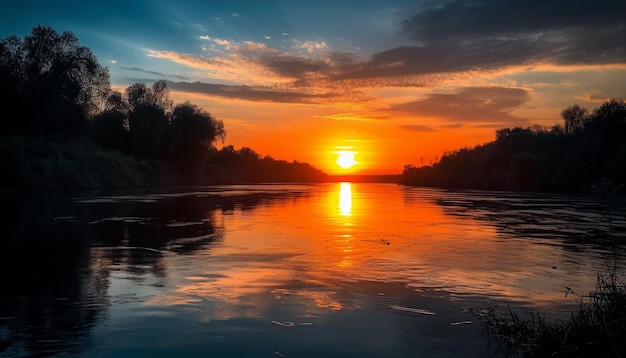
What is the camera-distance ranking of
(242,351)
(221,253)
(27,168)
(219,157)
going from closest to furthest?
1. (242,351)
2. (221,253)
3. (27,168)
4. (219,157)

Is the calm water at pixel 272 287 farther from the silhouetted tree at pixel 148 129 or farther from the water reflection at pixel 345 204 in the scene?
the silhouetted tree at pixel 148 129

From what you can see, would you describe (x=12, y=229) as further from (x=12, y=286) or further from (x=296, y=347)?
(x=296, y=347)

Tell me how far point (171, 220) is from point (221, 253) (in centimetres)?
1102

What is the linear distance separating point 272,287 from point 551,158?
273 feet

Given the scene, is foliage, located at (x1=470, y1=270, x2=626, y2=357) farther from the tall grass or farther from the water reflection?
the water reflection

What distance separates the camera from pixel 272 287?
1038 cm

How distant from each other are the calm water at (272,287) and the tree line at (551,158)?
4644 cm

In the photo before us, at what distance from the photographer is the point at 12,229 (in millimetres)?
19719

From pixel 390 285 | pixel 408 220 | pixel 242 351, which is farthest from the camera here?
pixel 408 220

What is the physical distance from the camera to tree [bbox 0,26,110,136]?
56969 mm

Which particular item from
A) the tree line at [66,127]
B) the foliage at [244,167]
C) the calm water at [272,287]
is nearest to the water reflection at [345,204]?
the calm water at [272,287]

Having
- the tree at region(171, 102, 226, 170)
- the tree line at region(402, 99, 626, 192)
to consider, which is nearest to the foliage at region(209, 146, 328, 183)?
the tree at region(171, 102, 226, 170)

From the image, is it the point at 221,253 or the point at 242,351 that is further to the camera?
the point at 221,253

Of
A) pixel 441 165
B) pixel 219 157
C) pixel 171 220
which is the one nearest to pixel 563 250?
pixel 171 220
